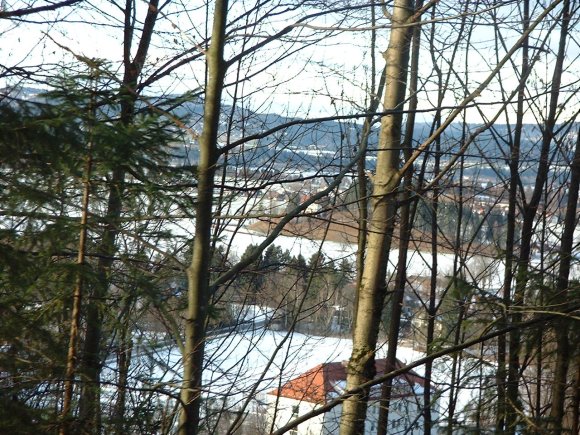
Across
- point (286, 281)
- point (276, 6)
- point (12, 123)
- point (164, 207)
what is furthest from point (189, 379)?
point (286, 281)

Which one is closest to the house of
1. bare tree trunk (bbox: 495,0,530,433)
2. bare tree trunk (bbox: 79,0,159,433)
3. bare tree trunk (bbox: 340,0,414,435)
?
bare tree trunk (bbox: 340,0,414,435)

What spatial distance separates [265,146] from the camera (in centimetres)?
870

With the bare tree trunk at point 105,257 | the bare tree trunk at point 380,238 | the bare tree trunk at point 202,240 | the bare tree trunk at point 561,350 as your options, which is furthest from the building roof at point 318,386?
the bare tree trunk at point 202,240

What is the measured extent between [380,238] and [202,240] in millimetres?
2003

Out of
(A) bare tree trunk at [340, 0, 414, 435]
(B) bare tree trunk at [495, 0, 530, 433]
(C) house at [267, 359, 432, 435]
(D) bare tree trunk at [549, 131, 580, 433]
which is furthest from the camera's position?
(B) bare tree trunk at [495, 0, 530, 433]

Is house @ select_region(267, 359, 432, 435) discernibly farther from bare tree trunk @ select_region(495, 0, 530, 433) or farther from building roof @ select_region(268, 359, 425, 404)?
bare tree trunk @ select_region(495, 0, 530, 433)

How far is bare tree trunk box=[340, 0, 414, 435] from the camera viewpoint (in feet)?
17.2

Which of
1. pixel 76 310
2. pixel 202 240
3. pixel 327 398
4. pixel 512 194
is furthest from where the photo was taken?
pixel 512 194

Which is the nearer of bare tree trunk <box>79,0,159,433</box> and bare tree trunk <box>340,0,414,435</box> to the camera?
bare tree trunk <box>79,0,159,433</box>

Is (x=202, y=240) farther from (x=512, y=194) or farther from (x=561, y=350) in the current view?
(x=512, y=194)

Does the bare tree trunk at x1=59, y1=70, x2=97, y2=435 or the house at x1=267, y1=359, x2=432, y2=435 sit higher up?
the bare tree trunk at x1=59, y1=70, x2=97, y2=435

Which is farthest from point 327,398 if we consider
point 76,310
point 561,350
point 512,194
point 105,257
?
point 76,310

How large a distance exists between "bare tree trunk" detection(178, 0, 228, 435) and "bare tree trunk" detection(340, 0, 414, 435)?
1.74 metres

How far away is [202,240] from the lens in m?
3.76
